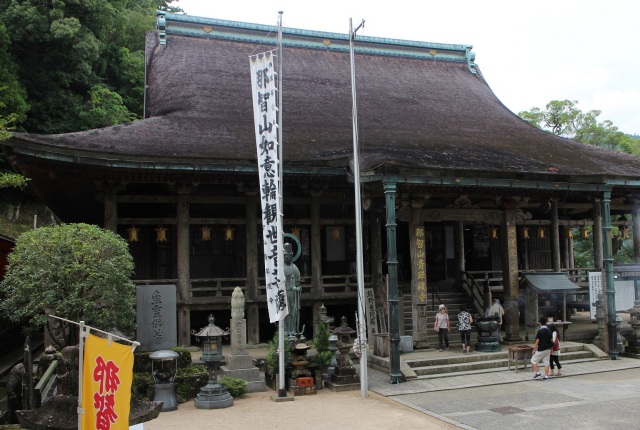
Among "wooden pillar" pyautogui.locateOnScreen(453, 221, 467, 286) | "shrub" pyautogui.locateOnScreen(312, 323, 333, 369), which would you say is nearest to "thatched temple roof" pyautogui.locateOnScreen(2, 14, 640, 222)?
"wooden pillar" pyautogui.locateOnScreen(453, 221, 467, 286)

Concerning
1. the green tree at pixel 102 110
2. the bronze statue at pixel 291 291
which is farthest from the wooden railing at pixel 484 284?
the green tree at pixel 102 110

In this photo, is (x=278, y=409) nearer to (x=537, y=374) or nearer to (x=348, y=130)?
(x=537, y=374)

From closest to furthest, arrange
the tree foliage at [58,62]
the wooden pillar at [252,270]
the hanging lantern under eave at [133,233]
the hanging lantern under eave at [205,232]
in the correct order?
the hanging lantern under eave at [133,233] → the hanging lantern under eave at [205,232] → the wooden pillar at [252,270] → the tree foliage at [58,62]

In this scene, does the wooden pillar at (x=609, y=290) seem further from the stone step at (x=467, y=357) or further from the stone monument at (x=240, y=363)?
the stone monument at (x=240, y=363)

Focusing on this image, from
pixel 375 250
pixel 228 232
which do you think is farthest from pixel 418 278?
pixel 228 232

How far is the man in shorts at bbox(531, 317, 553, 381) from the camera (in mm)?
12617

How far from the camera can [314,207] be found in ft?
55.7

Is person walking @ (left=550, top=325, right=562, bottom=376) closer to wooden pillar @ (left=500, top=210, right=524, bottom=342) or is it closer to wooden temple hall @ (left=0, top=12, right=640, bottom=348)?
wooden pillar @ (left=500, top=210, right=524, bottom=342)

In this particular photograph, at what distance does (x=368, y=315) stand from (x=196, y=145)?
665 cm

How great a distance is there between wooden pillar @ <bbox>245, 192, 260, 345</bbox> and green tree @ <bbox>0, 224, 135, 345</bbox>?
4.39m

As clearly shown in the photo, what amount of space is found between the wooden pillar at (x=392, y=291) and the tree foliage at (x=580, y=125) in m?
30.4

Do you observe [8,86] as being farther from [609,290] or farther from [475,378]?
[609,290]

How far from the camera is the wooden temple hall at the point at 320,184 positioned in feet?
48.2

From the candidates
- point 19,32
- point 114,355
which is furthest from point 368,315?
point 19,32
